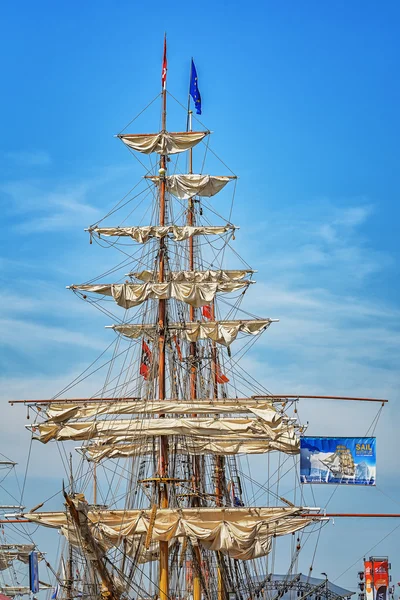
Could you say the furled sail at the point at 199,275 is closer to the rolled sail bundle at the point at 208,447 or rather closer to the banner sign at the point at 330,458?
the rolled sail bundle at the point at 208,447

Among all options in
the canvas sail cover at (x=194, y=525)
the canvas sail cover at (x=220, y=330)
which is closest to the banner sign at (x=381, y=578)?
the canvas sail cover at (x=194, y=525)

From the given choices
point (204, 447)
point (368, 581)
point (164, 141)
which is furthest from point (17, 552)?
point (164, 141)

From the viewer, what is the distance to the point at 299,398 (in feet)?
242

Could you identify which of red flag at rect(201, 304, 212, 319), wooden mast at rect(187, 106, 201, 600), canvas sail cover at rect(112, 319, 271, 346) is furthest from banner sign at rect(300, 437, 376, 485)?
red flag at rect(201, 304, 212, 319)

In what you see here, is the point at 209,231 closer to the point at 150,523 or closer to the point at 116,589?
the point at 150,523

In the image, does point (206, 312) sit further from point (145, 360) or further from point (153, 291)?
point (153, 291)

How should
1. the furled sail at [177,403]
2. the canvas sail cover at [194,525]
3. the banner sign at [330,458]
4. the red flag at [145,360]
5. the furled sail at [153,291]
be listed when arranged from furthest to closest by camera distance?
the red flag at [145,360]
the furled sail at [153,291]
the banner sign at [330,458]
the furled sail at [177,403]
the canvas sail cover at [194,525]

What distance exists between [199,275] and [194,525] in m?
16.2

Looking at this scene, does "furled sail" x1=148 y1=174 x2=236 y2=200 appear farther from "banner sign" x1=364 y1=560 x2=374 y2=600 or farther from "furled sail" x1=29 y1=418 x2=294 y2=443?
"banner sign" x1=364 y1=560 x2=374 y2=600

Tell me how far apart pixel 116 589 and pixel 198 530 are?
1074cm

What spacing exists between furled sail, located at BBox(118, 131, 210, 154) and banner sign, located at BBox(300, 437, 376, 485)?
17.5m

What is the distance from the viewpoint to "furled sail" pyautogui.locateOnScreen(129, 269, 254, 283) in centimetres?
7519

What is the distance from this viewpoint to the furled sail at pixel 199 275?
7519cm

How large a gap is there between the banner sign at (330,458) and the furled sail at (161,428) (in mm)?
2457
